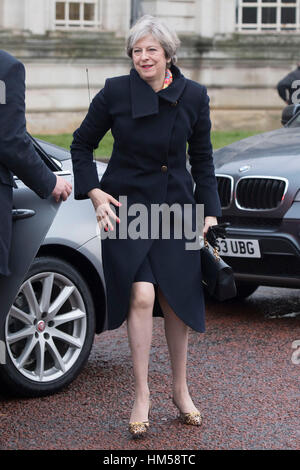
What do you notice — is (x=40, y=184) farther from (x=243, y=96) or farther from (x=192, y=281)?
(x=243, y=96)

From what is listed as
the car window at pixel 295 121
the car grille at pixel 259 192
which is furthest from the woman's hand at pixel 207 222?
the car window at pixel 295 121

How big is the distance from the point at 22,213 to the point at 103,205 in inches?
14.9

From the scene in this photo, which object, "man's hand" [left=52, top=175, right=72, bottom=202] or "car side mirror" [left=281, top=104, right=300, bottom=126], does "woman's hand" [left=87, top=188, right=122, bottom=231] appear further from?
"car side mirror" [left=281, top=104, right=300, bottom=126]

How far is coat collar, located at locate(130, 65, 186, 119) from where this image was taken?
14.1ft

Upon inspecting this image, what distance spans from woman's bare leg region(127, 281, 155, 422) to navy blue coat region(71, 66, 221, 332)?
0.04 metres

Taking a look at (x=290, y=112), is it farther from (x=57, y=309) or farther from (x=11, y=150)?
(x=11, y=150)

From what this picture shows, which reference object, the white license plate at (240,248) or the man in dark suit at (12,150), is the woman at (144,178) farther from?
the white license plate at (240,248)

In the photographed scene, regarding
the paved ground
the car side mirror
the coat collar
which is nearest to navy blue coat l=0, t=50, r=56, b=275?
the coat collar

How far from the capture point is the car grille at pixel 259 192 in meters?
6.67

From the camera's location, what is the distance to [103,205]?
170 inches

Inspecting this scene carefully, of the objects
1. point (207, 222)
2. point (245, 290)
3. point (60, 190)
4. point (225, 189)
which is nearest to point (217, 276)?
point (207, 222)
